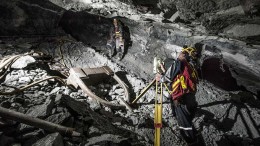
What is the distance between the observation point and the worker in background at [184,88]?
499 cm

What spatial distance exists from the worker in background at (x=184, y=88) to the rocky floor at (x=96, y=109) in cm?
33

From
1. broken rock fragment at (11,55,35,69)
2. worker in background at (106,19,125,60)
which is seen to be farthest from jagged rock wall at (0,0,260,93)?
broken rock fragment at (11,55,35,69)

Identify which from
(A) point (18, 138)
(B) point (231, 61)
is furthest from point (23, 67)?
(B) point (231, 61)

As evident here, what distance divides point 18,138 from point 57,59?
438cm

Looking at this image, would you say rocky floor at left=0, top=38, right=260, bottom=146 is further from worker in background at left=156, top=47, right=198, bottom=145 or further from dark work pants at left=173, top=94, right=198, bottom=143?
worker in background at left=156, top=47, right=198, bottom=145

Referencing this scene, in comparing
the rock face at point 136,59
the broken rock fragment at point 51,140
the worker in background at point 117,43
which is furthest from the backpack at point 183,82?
the worker in background at point 117,43

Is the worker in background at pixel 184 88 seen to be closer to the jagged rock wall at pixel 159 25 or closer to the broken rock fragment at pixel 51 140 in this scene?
the jagged rock wall at pixel 159 25

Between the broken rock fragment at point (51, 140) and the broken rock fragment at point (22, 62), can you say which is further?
the broken rock fragment at point (22, 62)

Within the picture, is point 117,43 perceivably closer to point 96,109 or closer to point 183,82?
point 96,109

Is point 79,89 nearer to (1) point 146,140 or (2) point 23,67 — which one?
(2) point 23,67

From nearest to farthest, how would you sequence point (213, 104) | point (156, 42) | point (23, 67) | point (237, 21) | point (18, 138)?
point (18, 138), point (237, 21), point (23, 67), point (213, 104), point (156, 42)

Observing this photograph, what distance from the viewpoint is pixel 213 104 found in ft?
23.1

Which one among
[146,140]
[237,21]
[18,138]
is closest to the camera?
[18,138]

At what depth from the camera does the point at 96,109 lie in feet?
17.2
